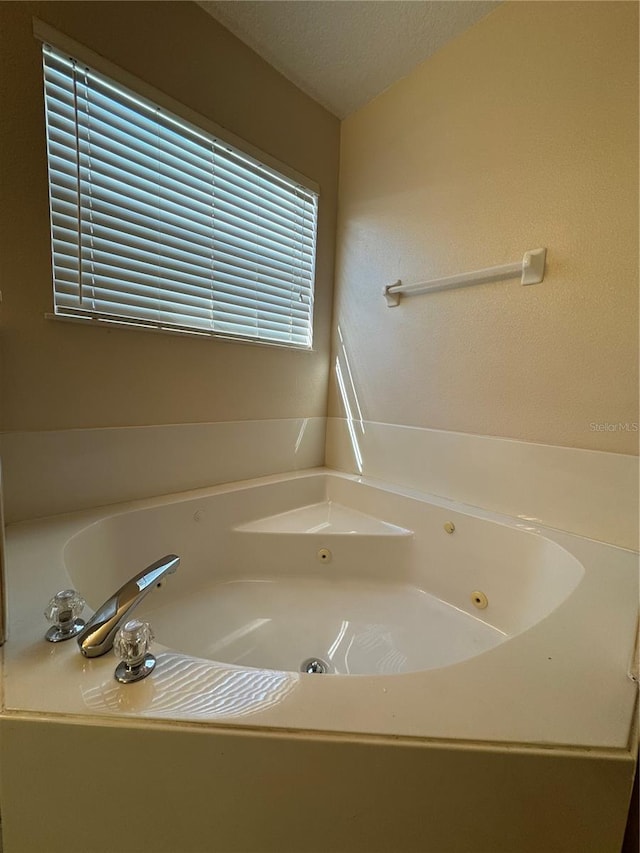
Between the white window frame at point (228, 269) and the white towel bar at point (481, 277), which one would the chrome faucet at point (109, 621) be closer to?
the white window frame at point (228, 269)

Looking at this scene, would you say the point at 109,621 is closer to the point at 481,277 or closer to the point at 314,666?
the point at 314,666

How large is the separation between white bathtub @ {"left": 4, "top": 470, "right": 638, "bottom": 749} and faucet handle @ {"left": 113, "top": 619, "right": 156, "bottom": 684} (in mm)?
18

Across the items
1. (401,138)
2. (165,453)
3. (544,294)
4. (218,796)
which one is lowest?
(218,796)

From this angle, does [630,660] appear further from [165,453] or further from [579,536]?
[165,453]

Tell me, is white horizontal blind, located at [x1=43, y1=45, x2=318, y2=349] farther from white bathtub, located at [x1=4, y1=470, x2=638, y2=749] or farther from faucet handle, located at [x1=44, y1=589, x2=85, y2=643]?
faucet handle, located at [x1=44, y1=589, x2=85, y2=643]

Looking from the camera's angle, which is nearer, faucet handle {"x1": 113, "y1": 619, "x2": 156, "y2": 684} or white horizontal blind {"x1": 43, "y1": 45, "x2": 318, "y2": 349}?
faucet handle {"x1": 113, "y1": 619, "x2": 156, "y2": 684}

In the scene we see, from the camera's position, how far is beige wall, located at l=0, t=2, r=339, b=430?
0.95 metres

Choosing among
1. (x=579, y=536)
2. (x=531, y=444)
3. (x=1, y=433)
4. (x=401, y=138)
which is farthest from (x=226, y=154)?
(x=579, y=536)

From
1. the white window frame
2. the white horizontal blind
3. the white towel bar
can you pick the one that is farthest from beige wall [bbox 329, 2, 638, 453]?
the white horizontal blind

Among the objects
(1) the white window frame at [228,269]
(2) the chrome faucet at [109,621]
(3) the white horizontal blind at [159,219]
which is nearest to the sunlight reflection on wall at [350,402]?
(1) the white window frame at [228,269]

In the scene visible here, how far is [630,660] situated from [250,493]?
3.78 ft

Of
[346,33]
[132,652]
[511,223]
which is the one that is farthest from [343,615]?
[346,33]

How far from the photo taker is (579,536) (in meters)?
1.08

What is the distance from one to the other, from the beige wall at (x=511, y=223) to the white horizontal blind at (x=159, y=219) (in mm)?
449
